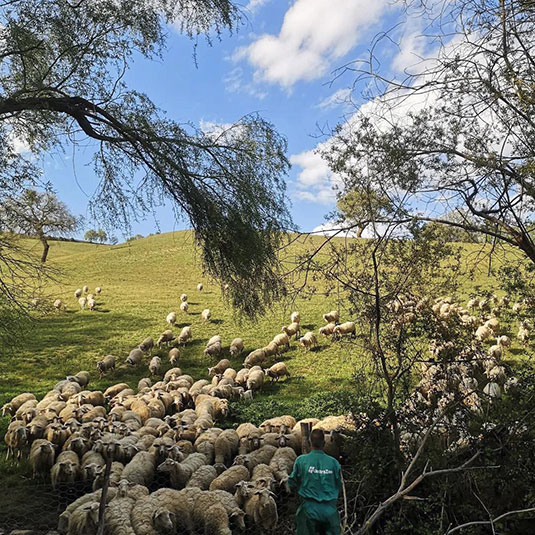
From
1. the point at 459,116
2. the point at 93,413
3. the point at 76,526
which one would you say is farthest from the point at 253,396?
the point at 459,116

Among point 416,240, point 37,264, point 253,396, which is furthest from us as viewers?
point 253,396

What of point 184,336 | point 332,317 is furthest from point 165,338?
point 332,317

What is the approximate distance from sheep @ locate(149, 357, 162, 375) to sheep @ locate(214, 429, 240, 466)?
813cm

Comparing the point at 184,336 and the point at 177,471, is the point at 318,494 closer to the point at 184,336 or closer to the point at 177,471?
the point at 177,471

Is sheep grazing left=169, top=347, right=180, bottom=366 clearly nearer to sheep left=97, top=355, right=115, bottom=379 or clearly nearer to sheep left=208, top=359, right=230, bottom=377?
sheep left=208, top=359, right=230, bottom=377

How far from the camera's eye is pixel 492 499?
21.1 ft

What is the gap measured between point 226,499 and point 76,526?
6.90 ft

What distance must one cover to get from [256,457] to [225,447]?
0.82 meters

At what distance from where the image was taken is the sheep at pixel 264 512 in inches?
266

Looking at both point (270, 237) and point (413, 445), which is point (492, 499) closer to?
point (413, 445)

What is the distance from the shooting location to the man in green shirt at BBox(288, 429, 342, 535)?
533 cm

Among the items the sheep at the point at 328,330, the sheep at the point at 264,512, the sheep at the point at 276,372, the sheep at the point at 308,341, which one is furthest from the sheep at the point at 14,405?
the sheep at the point at 328,330

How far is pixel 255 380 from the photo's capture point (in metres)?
14.8

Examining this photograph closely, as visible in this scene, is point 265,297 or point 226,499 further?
point 265,297
